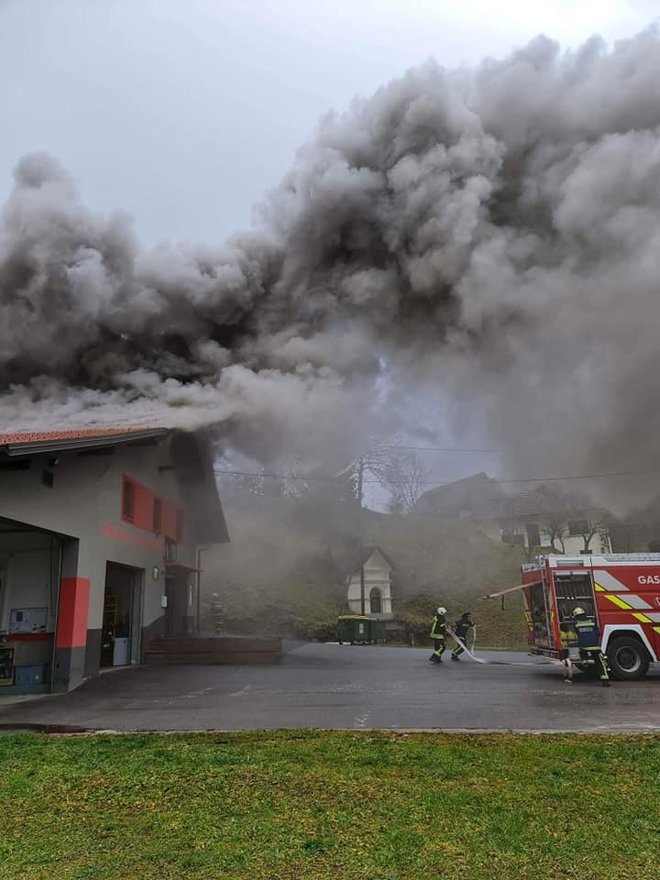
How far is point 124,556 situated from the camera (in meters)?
14.3

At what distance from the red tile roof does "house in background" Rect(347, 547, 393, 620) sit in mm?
20571

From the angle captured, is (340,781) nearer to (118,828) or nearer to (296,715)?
(118,828)

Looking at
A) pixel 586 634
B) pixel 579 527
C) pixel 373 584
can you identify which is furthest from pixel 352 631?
pixel 586 634

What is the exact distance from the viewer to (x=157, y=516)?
17.4 m

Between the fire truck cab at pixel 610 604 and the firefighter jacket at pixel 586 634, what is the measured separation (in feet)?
1.60

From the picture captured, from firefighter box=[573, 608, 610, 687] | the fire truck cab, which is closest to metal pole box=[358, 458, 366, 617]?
the fire truck cab

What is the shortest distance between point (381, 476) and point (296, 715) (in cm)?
1997

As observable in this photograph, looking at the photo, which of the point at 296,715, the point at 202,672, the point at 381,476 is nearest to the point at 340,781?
the point at 296,715

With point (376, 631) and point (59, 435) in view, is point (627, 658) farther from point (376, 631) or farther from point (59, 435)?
point (376, 631)

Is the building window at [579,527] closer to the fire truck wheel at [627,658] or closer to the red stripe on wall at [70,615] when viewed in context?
the fire truck wheel at [627,658]

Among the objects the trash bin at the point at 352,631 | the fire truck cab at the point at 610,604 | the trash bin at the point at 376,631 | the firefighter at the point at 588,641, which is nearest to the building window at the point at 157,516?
the trash bin at the point at 352,631

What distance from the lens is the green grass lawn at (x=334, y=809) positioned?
324 cm

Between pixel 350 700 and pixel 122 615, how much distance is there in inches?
341

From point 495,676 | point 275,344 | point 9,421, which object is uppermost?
point 275,344
